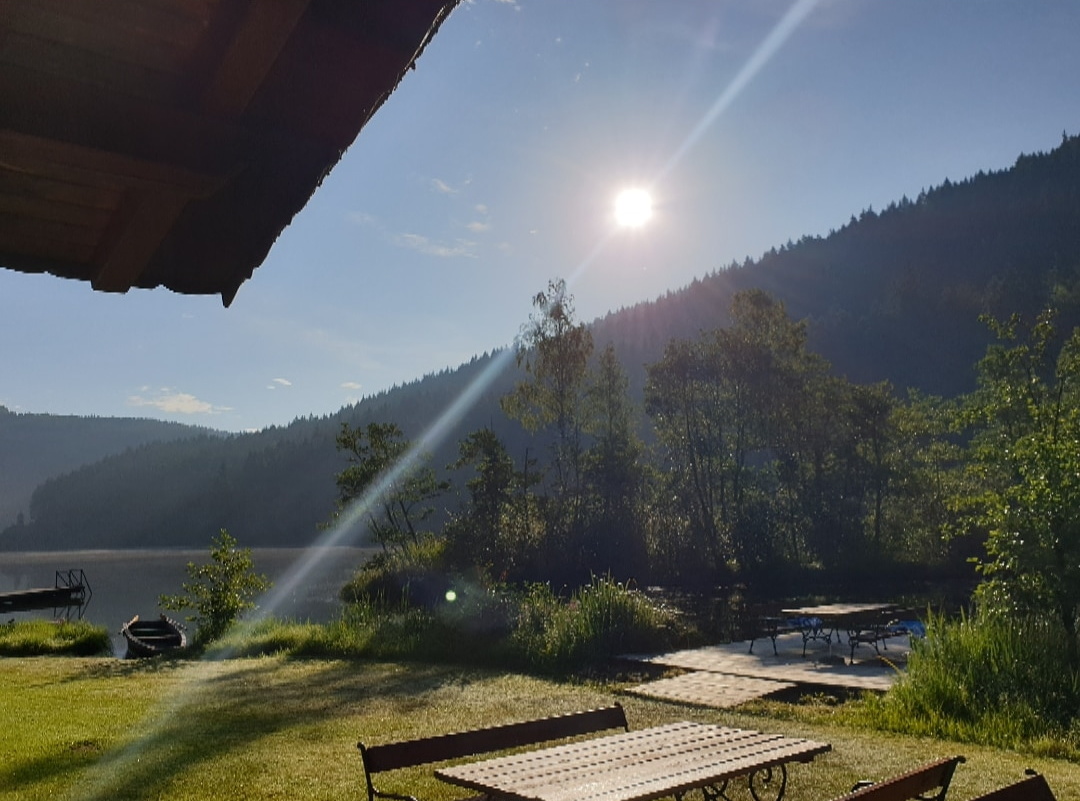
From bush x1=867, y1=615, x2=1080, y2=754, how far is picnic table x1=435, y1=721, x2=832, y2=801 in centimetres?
346

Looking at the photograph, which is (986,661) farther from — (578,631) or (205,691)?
(205,691)

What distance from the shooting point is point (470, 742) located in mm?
4105

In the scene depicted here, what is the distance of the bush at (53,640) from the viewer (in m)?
16.8

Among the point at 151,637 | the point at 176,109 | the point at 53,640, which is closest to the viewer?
the point at 176,109

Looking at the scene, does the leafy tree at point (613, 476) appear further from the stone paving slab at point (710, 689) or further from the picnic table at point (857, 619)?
the stone paving slab at point (710, 689)

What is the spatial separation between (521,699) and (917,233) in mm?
102250

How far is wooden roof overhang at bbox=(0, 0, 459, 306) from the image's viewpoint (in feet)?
5.22

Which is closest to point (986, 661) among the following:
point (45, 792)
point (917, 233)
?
→ point (45, 792)

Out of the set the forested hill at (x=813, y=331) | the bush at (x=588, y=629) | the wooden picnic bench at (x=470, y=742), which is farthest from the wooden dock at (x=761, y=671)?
the forested hill at (x=813, y=331)

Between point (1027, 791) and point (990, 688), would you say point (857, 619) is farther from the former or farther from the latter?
point (1027, 791)

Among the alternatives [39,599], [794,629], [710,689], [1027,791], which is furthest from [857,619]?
[39,599]

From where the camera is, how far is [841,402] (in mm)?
33469

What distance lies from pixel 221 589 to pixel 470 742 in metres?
13.5

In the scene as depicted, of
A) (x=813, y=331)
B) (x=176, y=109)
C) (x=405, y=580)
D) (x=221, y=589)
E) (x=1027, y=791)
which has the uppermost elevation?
(x=813, y=331)
